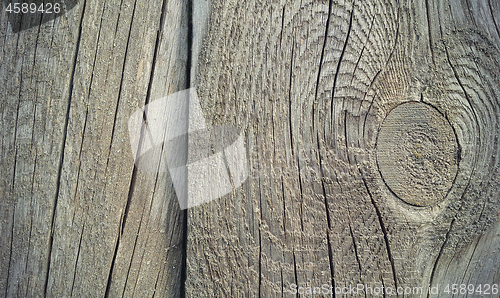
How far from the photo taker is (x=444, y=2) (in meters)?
1.23

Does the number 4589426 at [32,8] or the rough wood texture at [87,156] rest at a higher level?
the number 4589426 at [32,8]

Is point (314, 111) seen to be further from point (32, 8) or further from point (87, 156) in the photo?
point (32, 8)

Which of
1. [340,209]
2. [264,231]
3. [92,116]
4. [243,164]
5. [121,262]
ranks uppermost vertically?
[92,116]

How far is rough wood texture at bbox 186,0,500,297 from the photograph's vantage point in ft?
4.02

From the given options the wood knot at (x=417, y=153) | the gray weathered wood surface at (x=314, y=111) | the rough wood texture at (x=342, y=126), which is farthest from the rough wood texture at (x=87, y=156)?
the wood knot at (x=417, y=153)

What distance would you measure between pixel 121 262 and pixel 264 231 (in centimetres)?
63

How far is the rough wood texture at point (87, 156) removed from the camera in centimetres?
132

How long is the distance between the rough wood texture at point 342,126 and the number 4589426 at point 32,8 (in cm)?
65

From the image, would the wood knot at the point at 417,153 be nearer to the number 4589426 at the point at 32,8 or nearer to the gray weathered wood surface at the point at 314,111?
the gray weathered wood surface at the point at 314,111

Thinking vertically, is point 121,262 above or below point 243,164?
below

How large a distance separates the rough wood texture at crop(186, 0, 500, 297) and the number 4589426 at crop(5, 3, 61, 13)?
65 centimetres

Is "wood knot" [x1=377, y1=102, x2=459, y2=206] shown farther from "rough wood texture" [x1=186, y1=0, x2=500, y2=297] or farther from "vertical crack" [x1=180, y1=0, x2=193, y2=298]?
"vertical crack" [x1=180, y1=0, x2=193, y2=298]

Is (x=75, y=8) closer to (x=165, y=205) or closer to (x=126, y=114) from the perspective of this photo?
(x=126, y=114)

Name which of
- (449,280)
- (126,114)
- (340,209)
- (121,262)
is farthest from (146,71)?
(449,280)
